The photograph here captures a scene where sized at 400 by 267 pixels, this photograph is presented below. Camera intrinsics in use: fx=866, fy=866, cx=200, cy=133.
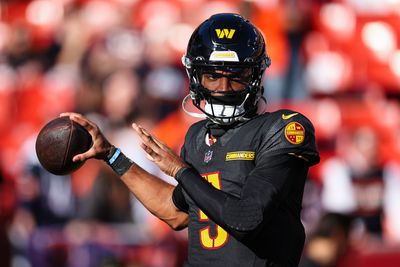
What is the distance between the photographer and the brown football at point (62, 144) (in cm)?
372

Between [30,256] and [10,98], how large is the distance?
2468 mm

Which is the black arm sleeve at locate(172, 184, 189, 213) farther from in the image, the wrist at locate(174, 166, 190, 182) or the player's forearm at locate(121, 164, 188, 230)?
the wrist at locate(174, 166, 190, 182)

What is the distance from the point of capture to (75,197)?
812 centimetres

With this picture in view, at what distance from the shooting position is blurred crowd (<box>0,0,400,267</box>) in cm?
748

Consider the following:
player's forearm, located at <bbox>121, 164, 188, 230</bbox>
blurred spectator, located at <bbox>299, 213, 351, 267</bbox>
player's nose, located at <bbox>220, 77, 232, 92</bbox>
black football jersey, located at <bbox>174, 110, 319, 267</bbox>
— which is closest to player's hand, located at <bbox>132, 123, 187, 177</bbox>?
black football jersey, located at <bbox>174, 110, 319, 267</bbox>

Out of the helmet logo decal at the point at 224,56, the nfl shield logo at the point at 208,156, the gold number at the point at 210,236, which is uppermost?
the helmet logo decal at the point at 224,56

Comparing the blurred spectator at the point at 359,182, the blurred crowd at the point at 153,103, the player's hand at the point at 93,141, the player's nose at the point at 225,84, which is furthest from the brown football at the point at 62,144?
the blurred spectator at the point at 359,182

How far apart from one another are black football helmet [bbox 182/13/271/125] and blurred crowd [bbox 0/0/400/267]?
130 inches

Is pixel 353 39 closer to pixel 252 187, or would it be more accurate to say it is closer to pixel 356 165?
pixel 356 165

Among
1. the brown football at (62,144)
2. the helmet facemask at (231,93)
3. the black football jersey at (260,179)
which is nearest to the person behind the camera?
the black football jersey at (260,179)

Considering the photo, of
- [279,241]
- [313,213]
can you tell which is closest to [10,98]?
[313,213]

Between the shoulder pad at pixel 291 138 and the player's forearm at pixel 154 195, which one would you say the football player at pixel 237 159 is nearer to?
the shoulder pad at pixel 291 138

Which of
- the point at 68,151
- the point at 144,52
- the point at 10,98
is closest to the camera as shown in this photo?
the point at 68,151

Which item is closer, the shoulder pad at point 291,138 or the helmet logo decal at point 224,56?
the shoulder pad at point 291,138
